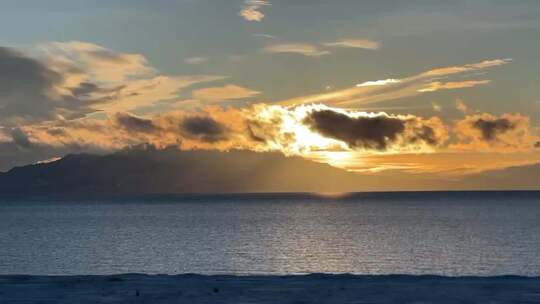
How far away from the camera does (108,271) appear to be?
76.9 m

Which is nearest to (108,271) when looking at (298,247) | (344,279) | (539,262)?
(298,247)

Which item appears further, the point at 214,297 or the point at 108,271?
the point at 108,271

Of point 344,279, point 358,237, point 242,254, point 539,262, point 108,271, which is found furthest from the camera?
point 358,237

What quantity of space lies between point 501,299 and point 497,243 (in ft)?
318

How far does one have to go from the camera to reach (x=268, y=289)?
23406 mm

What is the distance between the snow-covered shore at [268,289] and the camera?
71.1 ft

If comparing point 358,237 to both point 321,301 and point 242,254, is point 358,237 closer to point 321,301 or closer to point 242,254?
point 242,254

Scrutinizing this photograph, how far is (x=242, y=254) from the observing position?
3821 inches

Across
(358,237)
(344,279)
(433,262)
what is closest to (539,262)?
(433,262)

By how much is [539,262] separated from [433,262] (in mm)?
12460

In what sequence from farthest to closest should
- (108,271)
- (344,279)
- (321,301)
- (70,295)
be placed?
(108,271), (344,279), (70,295), (321,301)

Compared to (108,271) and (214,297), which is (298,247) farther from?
(214,297)

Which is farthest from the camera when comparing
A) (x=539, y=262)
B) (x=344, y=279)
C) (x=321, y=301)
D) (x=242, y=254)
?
(x=242, y=254)

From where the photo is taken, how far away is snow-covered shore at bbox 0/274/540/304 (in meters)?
21.7
